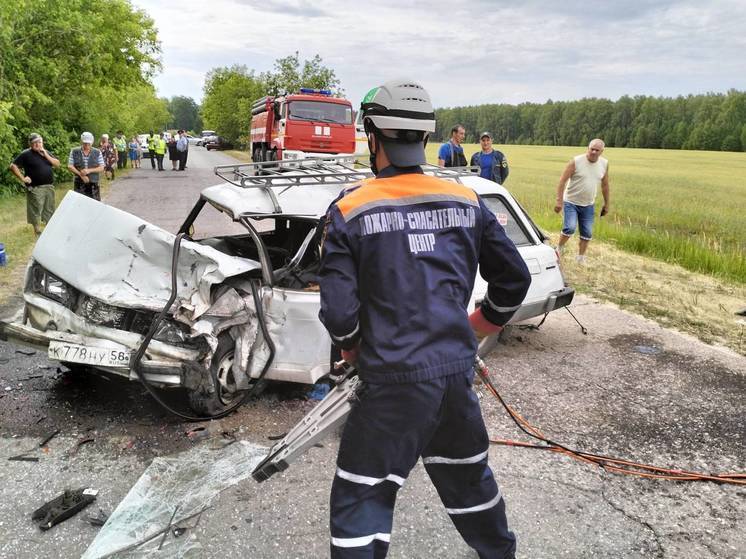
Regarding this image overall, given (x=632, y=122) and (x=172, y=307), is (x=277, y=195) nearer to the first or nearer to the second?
(x=172, y=307)

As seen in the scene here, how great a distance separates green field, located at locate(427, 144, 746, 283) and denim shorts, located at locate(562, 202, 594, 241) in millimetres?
2348

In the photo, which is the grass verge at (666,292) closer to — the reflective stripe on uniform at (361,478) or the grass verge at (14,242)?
the reflective stripe on uniform at (361,478)

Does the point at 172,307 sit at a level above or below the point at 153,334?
above

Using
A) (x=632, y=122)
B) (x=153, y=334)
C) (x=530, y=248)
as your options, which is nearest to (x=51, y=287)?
(x=153, y=334)

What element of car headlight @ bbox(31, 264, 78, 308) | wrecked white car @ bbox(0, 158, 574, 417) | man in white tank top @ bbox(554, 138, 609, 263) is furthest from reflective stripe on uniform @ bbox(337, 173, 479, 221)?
man in white tank top @ bbox(554, 138, 609, 263)

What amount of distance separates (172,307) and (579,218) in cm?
687

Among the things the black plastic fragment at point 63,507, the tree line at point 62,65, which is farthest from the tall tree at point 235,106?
the black plastic fragment at point 63,507

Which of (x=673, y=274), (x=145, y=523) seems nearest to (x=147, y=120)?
(x=673, y=274)

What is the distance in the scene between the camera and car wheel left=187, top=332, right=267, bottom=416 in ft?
13.3

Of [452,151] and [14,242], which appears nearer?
[452,151]

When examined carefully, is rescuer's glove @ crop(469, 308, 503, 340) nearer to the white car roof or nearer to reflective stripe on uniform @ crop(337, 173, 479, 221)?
reflective stripe on uniform @ crop(337, 173, 479, 221)

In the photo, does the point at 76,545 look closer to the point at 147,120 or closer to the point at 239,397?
the point at 239,397

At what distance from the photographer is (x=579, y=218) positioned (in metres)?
9.14

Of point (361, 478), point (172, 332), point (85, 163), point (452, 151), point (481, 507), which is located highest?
point (452, 151)
